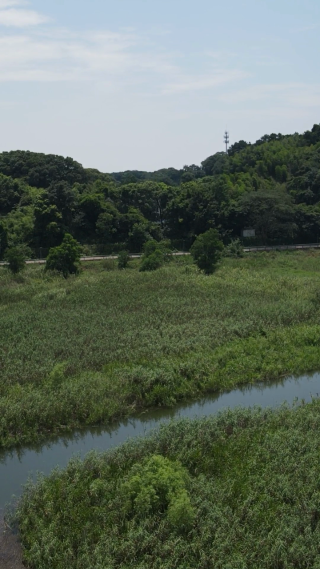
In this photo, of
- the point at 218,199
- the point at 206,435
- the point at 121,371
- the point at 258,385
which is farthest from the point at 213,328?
the point at 218,199

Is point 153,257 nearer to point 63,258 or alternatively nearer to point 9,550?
point 63,258

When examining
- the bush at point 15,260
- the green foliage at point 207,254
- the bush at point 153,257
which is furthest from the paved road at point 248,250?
the green foliage at point 207,254

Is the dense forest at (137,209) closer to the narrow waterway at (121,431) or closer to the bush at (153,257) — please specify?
the bush at (153,257)

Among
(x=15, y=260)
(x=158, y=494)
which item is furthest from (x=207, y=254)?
(x=158, y=494)

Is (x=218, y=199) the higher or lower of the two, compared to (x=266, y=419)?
higher

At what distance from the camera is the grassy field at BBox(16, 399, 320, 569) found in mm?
9945

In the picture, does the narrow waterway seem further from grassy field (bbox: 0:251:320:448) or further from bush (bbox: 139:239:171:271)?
bush (bbox: 139:239:171:271)

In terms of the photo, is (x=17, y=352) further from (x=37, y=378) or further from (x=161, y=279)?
(x=161, y=279)

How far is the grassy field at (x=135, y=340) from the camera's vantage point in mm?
16328

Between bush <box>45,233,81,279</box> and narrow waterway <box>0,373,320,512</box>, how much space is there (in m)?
19.2

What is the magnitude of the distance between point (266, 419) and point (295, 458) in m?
2.33

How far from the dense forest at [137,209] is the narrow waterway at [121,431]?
26.0 meters

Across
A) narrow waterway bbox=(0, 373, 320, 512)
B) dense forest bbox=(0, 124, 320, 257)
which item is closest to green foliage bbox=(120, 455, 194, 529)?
narrow waterway bbox=(0, 373, 320, 512)

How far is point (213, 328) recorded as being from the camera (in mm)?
23094
